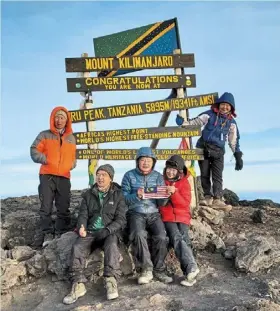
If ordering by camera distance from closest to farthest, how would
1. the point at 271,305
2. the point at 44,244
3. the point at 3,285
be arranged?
the point at 271,305 → the point at 3,285 → the point at 44,244

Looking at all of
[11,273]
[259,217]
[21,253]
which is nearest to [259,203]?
[259,217]

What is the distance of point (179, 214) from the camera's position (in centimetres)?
839

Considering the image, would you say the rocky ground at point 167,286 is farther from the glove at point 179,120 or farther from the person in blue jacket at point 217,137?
the glove at point 179,120

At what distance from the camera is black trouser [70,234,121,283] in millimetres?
7340

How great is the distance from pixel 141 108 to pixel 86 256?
467cm

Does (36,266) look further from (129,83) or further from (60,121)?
(129,83)

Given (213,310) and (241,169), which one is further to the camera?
(241,169)

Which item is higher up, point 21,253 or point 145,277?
point 21,253

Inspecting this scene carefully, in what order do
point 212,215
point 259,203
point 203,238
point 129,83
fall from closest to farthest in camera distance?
point 203,238, point 129,83, point 212,215, point 259,203

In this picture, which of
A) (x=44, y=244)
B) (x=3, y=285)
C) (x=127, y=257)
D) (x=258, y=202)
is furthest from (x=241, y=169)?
(x=3, y=285)

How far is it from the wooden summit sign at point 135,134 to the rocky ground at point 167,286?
2.47 m

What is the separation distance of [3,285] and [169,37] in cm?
737

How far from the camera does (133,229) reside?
310 inches

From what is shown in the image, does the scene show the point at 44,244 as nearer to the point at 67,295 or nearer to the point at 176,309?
the point at 67,295
